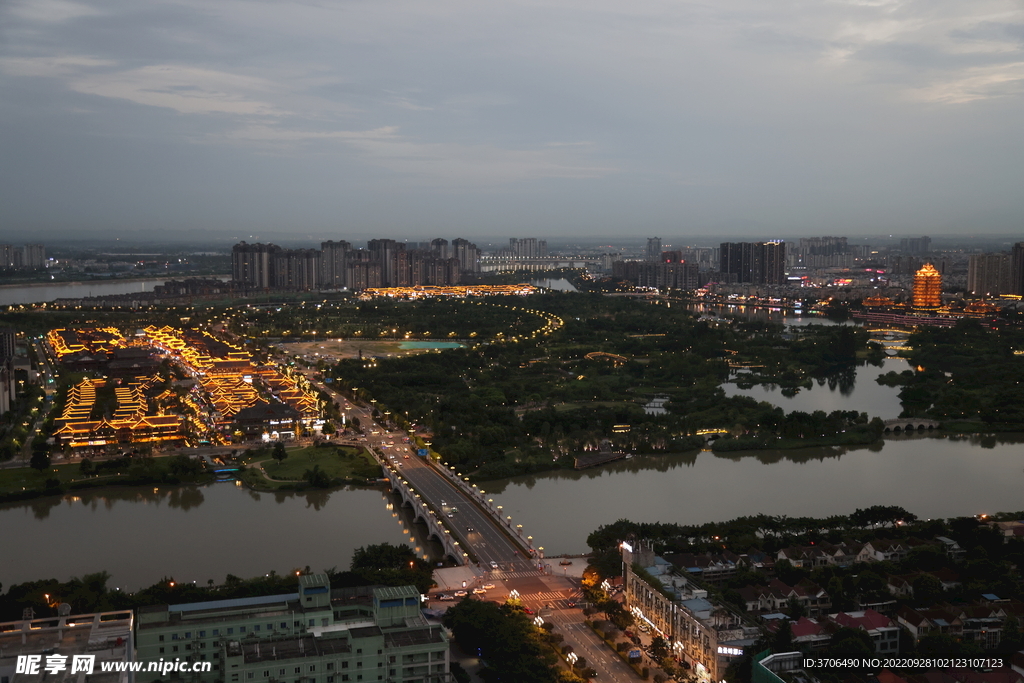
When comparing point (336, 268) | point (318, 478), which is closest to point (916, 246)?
point (336, 268)

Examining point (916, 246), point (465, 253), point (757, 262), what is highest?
point (916, 246)

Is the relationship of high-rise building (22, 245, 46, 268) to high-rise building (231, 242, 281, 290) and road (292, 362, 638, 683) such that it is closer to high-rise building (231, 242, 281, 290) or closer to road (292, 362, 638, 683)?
high-rise building (231, 242, 281, 290)

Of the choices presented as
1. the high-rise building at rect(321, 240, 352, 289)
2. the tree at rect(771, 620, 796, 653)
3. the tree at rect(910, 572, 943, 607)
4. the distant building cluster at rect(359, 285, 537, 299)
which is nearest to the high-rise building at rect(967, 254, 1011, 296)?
the distant building cluster at rect(359, 285, 537, 299)

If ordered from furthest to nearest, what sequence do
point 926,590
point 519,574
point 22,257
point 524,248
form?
point 524,248
point 22,257
point 519,574
point 926,590

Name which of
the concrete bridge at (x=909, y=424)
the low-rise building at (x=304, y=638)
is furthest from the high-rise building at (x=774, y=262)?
the low-rise building at (x=304, y=638)

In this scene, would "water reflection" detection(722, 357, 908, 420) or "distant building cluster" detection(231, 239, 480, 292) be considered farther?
"distant building cluster" detection(231, 239, 480, 292)

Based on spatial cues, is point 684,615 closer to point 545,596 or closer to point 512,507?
point 545,596

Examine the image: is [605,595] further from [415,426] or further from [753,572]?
[415,426]
